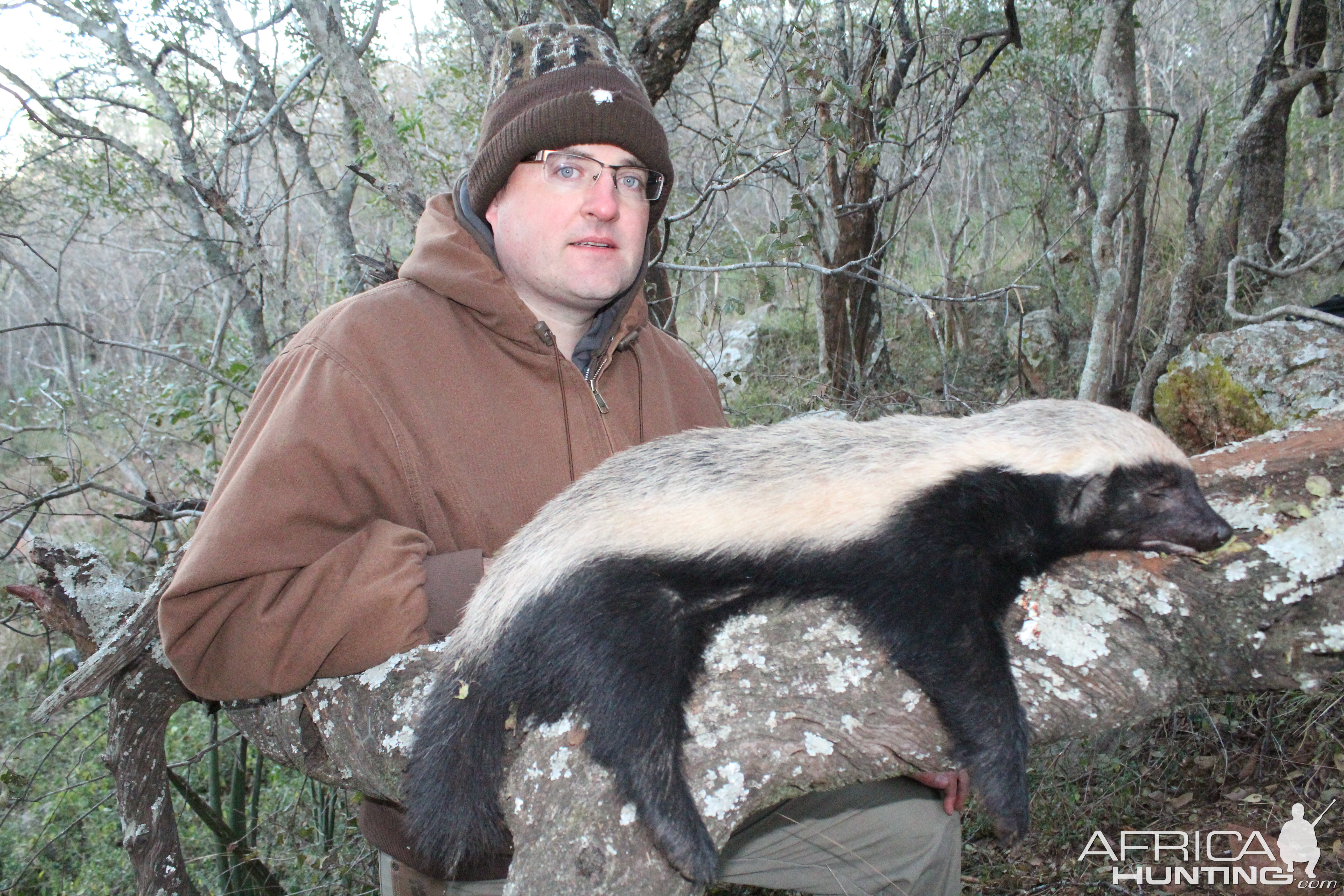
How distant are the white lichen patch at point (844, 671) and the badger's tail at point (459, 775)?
770 millimetres

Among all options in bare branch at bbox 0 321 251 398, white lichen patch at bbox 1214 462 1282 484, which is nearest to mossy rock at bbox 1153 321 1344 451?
white lichen patch at bbox 1214 462 1282 484

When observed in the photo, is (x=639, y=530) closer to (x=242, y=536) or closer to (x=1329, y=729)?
(x=242, y=536)

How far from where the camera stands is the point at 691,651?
2010 mm

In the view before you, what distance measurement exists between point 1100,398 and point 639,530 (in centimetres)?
465

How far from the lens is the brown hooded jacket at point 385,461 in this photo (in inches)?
80.7

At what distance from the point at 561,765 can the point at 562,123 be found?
6.40 feet

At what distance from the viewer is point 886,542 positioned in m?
2.16

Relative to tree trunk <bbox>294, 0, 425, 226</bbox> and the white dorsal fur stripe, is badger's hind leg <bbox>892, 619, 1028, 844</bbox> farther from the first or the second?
tree trunk <bbox>294, 0, 425, 226</bbox>

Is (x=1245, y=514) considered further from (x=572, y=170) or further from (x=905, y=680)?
(x=572, y=170)

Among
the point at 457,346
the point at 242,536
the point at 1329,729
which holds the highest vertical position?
the point at 457,346

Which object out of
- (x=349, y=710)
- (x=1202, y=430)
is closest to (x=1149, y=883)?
(x=1202, y=430)

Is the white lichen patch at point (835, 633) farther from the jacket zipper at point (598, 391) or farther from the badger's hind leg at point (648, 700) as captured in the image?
the jacket zipper at point (598, 391)

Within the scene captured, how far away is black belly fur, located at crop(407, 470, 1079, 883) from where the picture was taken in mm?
1850

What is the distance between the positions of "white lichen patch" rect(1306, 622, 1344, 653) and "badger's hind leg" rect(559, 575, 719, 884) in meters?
1.33
